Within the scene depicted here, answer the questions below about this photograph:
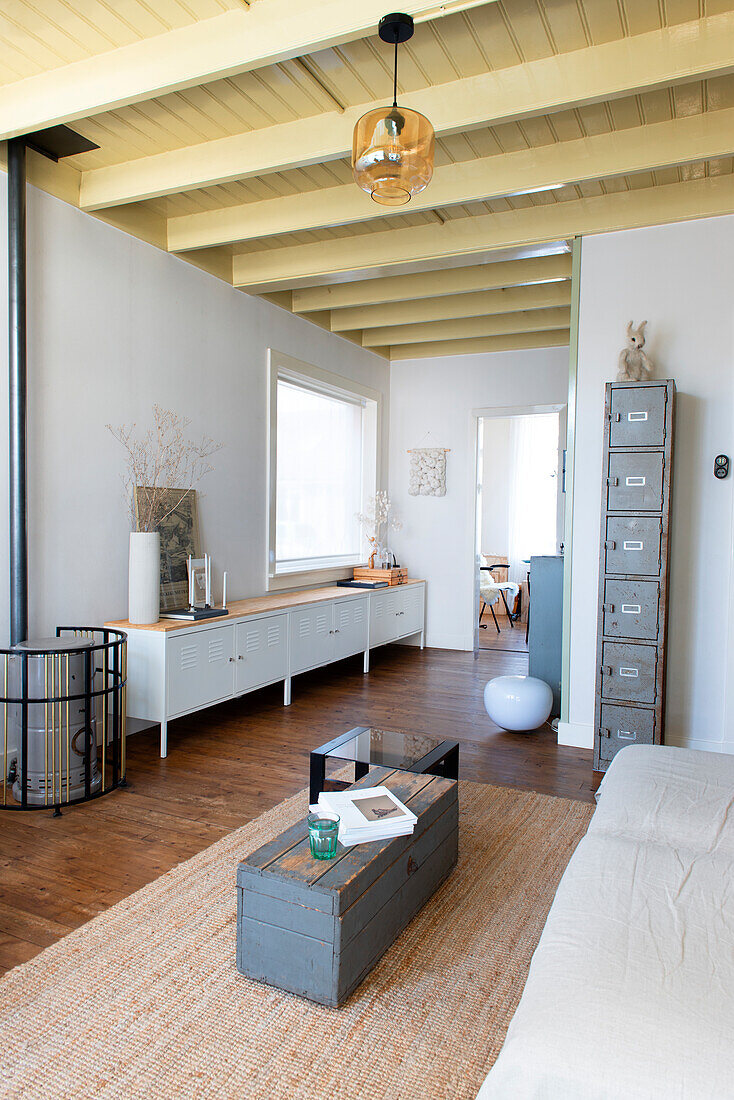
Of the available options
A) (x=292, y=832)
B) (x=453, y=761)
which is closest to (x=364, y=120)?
(x=292, y=832)

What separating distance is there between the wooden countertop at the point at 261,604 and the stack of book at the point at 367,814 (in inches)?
72.3

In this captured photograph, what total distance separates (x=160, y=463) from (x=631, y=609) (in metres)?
2.80

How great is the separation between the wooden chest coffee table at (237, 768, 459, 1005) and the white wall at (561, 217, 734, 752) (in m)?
2.49

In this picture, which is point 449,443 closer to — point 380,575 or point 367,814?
point 380,575

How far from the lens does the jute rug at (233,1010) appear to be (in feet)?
5.41

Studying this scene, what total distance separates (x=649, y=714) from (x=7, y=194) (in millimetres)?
3994

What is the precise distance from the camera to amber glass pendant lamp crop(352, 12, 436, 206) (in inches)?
82.6

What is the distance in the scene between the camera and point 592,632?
13.9 feet

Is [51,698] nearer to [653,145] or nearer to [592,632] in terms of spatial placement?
[592,632]

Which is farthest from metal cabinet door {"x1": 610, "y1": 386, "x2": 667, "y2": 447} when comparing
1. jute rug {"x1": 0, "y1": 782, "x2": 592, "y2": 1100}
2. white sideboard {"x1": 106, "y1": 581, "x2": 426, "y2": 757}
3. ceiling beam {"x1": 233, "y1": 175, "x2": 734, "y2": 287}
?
white sideboard {"x1": 106, "y1": 581, "x2": 426, "y2": 757}

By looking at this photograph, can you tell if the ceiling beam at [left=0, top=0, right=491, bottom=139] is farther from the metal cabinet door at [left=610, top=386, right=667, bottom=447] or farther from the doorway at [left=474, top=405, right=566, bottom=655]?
the doorway at [left=474, top=405, right=566, bottom=655]

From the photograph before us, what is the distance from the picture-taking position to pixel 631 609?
3801 mm

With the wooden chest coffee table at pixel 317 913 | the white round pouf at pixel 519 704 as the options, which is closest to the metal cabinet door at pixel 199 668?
the white round pouf at pixel 519 704

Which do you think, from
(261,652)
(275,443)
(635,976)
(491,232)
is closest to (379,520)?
(275,443)
